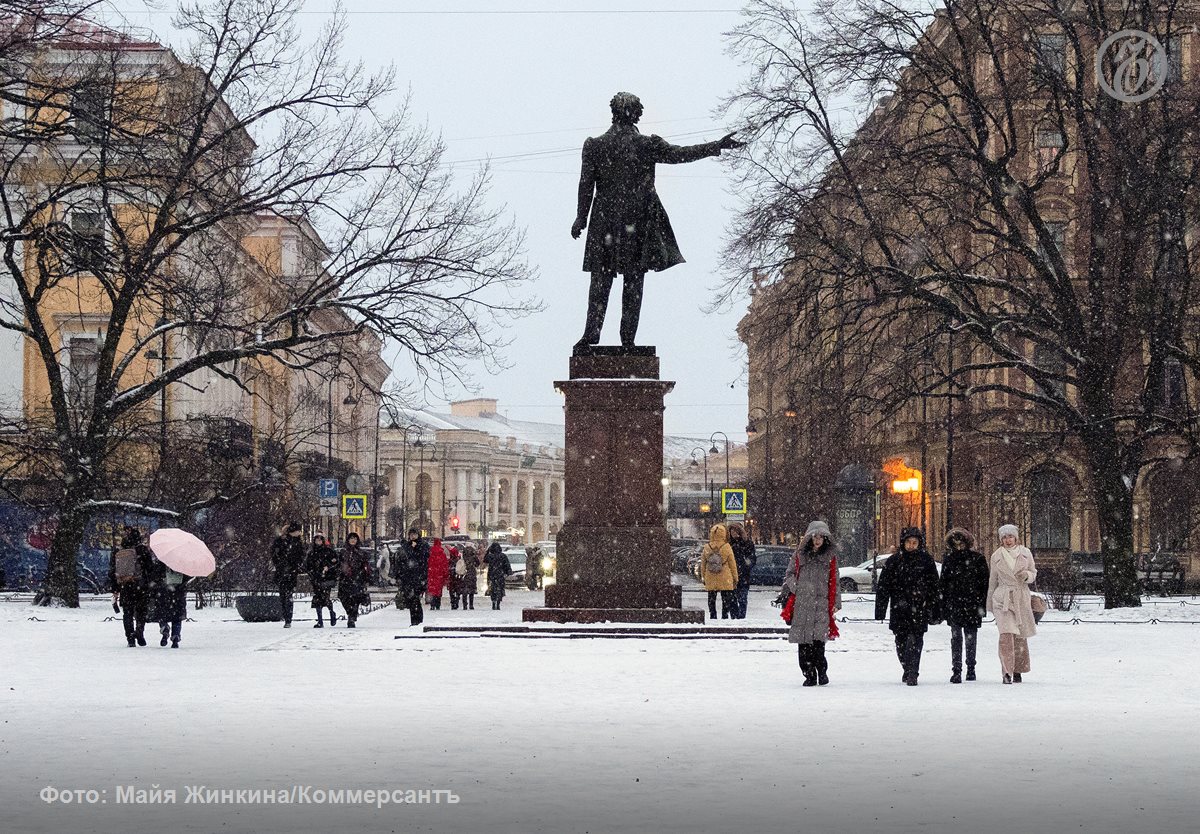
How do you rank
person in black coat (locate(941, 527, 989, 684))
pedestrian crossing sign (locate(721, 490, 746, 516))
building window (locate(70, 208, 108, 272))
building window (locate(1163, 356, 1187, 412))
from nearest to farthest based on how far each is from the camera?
building window (locate(70, 208, 108, 272)) < person in black coat (locate(941, 527, 989, 684)) < pedestrian crossing sign (locate(721, 490, 746, 516)) < building window (locate(1163, 356, 1187, 412))

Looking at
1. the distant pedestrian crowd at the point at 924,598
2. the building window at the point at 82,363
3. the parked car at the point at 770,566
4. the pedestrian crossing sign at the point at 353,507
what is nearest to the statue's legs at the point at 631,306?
the distant pedestrian crowd at the point at 924,598

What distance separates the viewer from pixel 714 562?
1154 inches

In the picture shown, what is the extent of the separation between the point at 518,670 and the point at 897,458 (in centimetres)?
5702

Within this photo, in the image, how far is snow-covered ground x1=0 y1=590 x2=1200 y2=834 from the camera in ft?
30.4

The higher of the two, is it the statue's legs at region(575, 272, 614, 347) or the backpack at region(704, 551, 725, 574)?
the statue's legs at region(575, 272, 614, 347)

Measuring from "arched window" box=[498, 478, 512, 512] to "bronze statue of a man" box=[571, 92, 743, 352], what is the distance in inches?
6763

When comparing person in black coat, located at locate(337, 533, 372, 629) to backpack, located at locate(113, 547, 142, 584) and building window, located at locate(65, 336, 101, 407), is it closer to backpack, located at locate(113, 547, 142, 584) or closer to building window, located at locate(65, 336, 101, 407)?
backpack, located at locate(113, 547, 142, 584)

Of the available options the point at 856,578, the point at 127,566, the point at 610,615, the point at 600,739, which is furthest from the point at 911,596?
the point at 856,578

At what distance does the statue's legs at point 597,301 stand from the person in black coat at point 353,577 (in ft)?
18.9

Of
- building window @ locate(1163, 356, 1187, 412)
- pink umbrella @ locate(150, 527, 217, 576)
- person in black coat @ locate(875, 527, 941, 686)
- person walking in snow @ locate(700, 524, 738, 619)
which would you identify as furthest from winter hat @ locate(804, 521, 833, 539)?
building window @ locate(1163, 356, 1187, 412)

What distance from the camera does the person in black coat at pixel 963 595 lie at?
1817 cm

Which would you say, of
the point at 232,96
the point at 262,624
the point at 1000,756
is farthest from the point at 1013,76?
the point at 1000,756

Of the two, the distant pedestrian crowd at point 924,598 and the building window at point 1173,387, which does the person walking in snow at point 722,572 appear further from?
the building window at point 1173,387

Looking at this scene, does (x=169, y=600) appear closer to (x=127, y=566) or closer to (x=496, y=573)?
(x=127, y=566)
